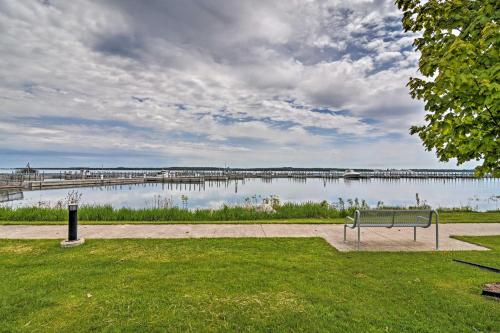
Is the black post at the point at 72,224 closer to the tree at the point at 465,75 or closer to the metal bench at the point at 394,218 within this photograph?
the metal bench at the point at 394,218

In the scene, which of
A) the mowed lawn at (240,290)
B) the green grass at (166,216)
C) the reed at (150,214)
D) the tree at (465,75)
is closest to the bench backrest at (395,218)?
the mowed lawn at (240,290)

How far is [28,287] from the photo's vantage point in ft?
14.7

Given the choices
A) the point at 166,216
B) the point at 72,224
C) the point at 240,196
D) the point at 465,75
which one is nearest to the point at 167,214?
the point at 166,216

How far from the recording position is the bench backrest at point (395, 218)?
728cm

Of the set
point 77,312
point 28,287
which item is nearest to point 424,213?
point 77,312

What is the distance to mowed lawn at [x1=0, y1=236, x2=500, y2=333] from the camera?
351cm

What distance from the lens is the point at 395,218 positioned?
733cm

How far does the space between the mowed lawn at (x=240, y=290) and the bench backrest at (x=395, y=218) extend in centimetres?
97

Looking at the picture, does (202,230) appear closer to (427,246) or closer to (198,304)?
(198,304)

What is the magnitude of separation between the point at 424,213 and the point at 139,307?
22.0 ft

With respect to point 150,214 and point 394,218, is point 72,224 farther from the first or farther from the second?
point 394,218

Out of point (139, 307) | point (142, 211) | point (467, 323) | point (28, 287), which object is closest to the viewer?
point (467, 323)

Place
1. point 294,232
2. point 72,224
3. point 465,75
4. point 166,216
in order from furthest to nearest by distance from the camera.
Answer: point 166,216 < point 294,232 < point 72,224 < point 465,75

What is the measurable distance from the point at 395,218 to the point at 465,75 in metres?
5.04
